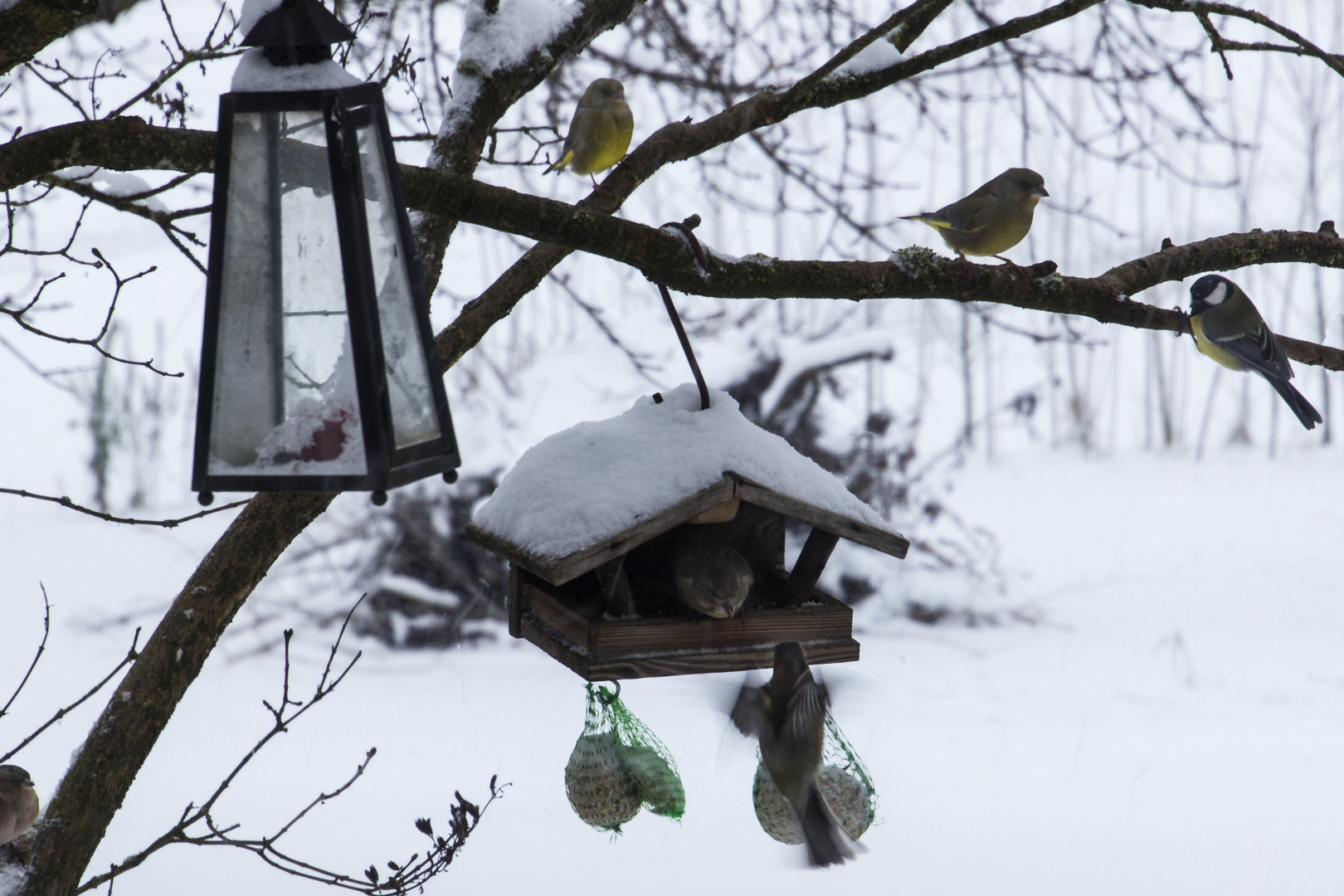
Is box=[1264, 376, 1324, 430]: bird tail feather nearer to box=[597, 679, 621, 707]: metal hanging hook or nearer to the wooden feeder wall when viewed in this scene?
the wooden feeder wall

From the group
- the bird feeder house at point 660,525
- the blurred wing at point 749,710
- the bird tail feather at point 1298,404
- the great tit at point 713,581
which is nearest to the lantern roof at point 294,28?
the bird feeder house at point 660,525

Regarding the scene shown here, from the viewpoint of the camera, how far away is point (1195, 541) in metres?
7.96

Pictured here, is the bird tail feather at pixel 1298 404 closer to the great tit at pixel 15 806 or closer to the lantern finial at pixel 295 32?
the lantern finial at pixel 295 32

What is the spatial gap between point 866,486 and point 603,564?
5.00 meters

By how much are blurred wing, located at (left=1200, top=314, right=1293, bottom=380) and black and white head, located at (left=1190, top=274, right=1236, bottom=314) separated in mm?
119

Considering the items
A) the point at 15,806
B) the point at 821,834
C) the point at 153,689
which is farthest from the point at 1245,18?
the point at 15,806

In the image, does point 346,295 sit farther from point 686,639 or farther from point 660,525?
point 686,639

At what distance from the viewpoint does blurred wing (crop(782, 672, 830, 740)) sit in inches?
84.4

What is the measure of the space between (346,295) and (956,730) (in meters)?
5.48

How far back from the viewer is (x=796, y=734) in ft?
7.39

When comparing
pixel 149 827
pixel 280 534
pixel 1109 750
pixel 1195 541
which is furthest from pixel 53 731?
pixel 1195 541

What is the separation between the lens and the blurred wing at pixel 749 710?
225 cm

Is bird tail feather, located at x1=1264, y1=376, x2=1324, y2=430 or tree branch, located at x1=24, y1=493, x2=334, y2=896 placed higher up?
bird tail feather, located at x1=1264, y1=376, x2=1324, y2=430

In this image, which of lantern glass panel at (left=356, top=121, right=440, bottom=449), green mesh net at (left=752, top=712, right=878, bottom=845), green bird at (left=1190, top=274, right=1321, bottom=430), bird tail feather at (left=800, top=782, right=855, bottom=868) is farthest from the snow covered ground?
lantern glass panel at (left=356, top=121, right=440, bottom=449)
